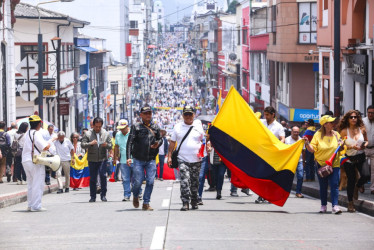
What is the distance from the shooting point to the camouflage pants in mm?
12953

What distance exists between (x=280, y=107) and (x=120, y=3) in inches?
2221

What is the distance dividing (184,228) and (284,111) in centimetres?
3735

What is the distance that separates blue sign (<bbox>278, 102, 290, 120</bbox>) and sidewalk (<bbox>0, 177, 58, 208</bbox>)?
25.4 meters

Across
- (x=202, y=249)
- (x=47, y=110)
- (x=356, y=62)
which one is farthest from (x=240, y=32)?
(x=202, y=249)

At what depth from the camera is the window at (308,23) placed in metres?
44.7

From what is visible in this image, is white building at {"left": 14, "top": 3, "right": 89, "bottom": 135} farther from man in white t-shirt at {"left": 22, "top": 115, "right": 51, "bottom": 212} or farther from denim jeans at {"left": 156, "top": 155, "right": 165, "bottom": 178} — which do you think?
man in white t-shirt at {"left": 22, "top": 115, "right": 51, "bottom": 212}

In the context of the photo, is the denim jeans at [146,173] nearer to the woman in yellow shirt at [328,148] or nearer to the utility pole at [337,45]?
the woman in yellow shirt at [328,148]

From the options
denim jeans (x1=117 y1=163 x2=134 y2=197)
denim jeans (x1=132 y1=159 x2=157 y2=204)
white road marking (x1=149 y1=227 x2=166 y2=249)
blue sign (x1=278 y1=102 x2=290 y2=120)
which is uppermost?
denim jeans (x1=132 y1=159 x2=157 y2=204)

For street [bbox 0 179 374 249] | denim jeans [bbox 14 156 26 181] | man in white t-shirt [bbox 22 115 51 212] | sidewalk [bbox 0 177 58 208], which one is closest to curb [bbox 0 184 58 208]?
sidewalk [bbox 0 177 58 208]

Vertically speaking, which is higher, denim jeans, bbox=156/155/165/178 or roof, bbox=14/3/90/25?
roof, bbox=14/3/90/25

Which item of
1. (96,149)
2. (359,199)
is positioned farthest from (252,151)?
(96,149)

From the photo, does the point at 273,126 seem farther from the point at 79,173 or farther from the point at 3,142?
the point at 3,142

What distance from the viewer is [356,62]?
83.1 ft

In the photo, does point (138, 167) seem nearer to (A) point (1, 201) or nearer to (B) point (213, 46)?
(A) point (1, 201)
